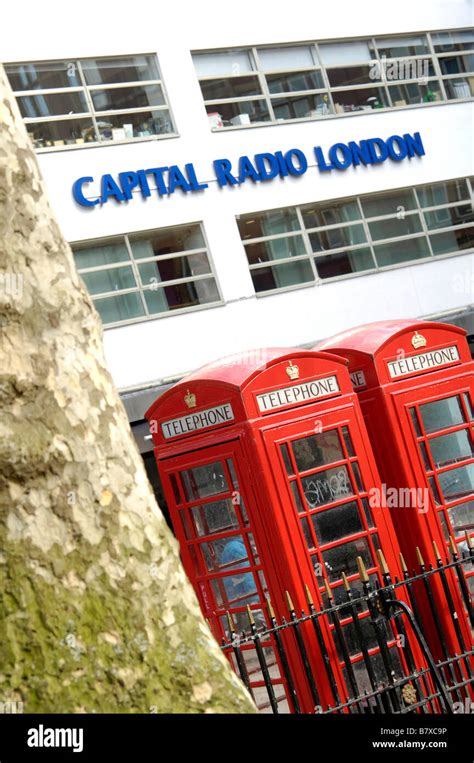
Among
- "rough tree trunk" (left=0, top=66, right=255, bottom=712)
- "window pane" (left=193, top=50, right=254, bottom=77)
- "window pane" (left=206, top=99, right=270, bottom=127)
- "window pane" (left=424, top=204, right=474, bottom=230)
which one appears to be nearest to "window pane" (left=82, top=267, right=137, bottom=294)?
"window pane" (left=206, top=99, right=270, bottom=127)

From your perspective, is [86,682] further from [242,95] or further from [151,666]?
[242,95]

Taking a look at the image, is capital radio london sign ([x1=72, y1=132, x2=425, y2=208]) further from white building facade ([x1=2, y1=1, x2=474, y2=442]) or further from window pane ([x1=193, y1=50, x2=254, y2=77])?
window pane ([x1=193, y1=50, x2=254, y2=77])

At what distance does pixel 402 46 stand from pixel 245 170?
183 inches

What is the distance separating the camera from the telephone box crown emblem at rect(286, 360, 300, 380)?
25.0 feet

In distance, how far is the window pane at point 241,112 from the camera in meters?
18.2

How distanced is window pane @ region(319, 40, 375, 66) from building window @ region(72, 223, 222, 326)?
446cm

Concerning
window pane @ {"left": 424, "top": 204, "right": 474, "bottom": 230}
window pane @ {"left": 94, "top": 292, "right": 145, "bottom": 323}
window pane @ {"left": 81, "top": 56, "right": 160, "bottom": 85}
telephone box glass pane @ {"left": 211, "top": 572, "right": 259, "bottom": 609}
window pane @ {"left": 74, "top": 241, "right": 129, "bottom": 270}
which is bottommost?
telephone box glass pane @ {"left": 211, "top": 572, "right": 259, "bottom": 609}

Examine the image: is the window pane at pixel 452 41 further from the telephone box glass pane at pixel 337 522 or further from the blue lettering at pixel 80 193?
the telephone box glass pane at pixel 337 522

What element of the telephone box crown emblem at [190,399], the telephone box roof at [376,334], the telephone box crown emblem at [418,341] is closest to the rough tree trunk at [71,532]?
the telephone box crown emblem at [190,399]

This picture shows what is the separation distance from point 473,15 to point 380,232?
203 inches

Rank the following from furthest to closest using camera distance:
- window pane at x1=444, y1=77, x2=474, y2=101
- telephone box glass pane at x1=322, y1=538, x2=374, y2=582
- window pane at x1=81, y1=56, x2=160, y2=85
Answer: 1. window pane at x1=444, y1=77, x2=474, y2=101
2. window pane at x1=81, y1=56, x2=160, y2=85
3. telephone box glass pane at x1=322, y1=538, x2=374, y2=582

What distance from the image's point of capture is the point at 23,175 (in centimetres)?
372

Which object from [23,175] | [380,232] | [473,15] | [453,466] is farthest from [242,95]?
[23,175]

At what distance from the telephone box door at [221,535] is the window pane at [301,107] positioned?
1226 cm
